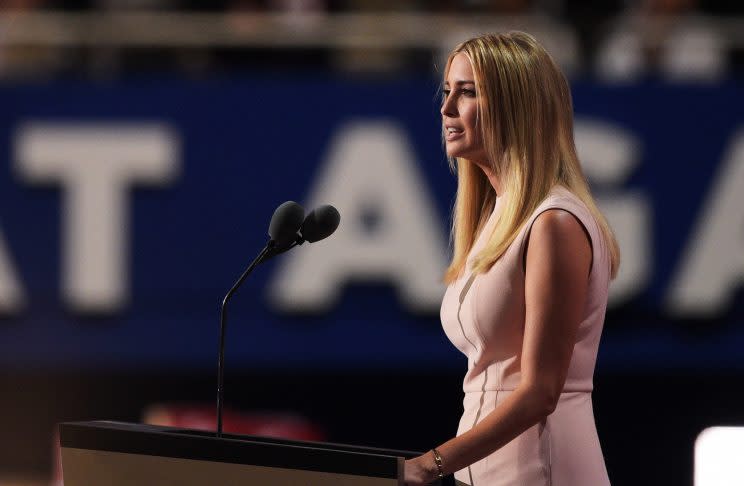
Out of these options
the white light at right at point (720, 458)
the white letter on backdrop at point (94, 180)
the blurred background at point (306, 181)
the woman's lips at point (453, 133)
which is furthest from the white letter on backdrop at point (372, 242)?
the woman's lips at point (453, 133)

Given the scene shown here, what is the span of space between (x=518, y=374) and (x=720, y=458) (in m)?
0.64

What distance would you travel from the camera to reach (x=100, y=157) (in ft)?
20.7

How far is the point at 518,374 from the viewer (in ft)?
7.04

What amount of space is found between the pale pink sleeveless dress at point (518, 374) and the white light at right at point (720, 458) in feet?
1.36

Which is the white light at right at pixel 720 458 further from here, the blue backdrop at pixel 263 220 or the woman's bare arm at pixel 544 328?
the blue backdrop at pixel 263 220

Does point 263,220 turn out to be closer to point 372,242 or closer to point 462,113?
point 372,242

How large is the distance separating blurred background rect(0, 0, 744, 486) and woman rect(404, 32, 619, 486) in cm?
407

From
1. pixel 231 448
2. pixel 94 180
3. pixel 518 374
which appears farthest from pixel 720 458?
pixel 94 180

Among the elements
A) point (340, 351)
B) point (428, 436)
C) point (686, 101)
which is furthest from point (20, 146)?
point (686, 101)

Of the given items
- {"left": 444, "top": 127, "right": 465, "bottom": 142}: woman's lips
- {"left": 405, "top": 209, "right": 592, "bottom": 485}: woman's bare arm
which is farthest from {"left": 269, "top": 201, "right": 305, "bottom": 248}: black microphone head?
{"left": 405, "top": 209, "right": 592, "bottom": 485}: woman's bare arm

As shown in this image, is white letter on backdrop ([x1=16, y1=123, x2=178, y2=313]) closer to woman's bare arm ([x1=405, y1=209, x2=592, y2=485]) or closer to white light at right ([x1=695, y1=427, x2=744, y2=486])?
white light at right ([x1=695, y1=427, x2=744, y2=486])

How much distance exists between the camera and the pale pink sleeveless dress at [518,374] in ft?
7.00

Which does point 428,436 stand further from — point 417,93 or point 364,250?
point 417,93

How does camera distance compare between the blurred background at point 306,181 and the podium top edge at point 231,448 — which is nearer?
the podium top edge at point 231,448
